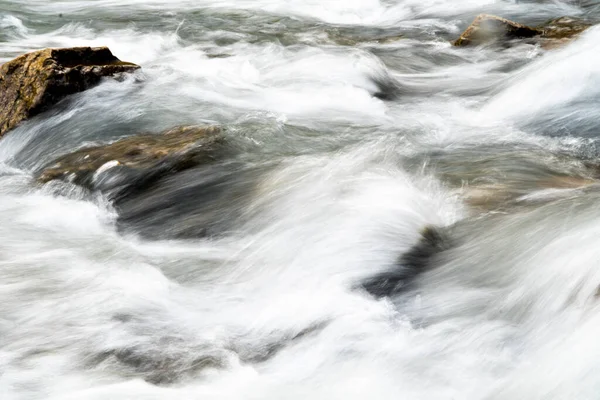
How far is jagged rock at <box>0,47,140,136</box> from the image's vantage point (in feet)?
21.5

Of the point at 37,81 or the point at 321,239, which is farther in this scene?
the point at 37,81

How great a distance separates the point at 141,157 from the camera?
5.62 meters

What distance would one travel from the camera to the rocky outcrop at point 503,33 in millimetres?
8547

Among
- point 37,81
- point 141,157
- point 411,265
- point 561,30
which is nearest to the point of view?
point 411,265

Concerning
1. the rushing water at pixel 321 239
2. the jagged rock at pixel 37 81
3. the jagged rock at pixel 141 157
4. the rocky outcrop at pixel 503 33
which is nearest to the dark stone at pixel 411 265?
the rushing water at pixel 321 239

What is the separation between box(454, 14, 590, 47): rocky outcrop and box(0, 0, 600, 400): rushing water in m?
0.35

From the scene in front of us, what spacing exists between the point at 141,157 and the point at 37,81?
5.31 ft

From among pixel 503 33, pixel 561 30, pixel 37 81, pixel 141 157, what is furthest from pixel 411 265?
pixel 561 30

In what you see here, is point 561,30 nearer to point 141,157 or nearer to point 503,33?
point 503,33

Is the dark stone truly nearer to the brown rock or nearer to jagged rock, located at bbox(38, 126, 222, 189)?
jagged rock, located at bbox(38, 126, 222, 189)

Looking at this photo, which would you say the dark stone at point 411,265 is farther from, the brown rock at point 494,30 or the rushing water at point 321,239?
the brown rock at point 494,30

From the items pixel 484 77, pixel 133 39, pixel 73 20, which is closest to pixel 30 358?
pixel 484 77

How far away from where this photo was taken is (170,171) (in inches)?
213

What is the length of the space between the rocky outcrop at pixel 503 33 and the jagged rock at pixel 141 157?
13.6ft
